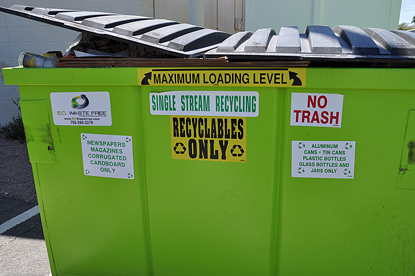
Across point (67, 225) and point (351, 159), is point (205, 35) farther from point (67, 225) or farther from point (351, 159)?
point (67, 225)

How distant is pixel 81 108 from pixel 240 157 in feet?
3.12

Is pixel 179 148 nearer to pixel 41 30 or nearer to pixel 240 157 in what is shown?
pixel 240 157

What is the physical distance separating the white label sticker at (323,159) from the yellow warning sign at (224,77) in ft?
1.06

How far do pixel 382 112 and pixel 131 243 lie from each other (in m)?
1.57

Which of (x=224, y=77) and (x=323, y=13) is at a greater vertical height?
(x=323, y=13)

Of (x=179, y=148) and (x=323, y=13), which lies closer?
(x=179, y=148)

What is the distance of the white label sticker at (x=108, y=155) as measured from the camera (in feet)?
5.74

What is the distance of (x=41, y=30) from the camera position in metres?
5.87

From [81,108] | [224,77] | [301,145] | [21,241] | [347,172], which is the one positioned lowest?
[21,241]

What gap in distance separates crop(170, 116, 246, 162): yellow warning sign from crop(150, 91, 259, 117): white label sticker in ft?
0.11

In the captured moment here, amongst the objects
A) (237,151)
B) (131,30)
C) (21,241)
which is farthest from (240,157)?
(21,241)

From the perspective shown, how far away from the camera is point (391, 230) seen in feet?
5.18

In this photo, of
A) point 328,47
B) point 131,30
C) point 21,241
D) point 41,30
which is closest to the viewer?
point 328,47

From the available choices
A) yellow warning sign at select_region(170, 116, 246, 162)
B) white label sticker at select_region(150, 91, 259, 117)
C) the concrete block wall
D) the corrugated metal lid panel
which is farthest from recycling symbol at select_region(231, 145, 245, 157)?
the concrete block wall
